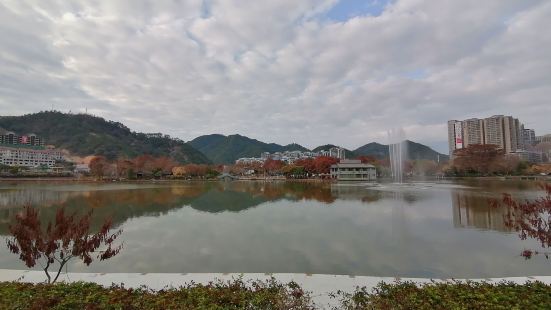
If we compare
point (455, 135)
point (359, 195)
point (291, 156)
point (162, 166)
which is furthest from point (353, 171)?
point (291, 156)

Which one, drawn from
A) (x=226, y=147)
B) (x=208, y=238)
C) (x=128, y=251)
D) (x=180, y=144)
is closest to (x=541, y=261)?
(x=208, y=238)

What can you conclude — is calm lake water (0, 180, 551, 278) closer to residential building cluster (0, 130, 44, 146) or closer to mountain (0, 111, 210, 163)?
mountain (0, 111, 210, 163)

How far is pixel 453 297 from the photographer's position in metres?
4.44

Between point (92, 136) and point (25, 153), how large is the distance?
2219 centimetres

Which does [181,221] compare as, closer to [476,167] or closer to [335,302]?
[335,302]

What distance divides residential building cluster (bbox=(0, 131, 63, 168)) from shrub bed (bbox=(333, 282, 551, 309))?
114 metres

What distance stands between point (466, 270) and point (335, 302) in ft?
15.4

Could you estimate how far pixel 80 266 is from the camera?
814 centimetres

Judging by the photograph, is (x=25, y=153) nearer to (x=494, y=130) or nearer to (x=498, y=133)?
(x=494, y=130)

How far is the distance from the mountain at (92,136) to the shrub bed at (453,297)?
11752 centimetres

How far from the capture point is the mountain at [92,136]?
116 meters

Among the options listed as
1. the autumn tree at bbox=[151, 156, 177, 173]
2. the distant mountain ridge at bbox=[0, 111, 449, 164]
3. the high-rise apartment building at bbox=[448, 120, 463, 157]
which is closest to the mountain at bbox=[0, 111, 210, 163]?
the distant mountain ridge at bbox=[0, 111, 449, 164]

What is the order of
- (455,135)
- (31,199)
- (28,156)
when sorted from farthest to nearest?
1. (455,135)
2. (28,156)
3. (31,199)

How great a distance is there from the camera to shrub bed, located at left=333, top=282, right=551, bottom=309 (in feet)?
13.4
